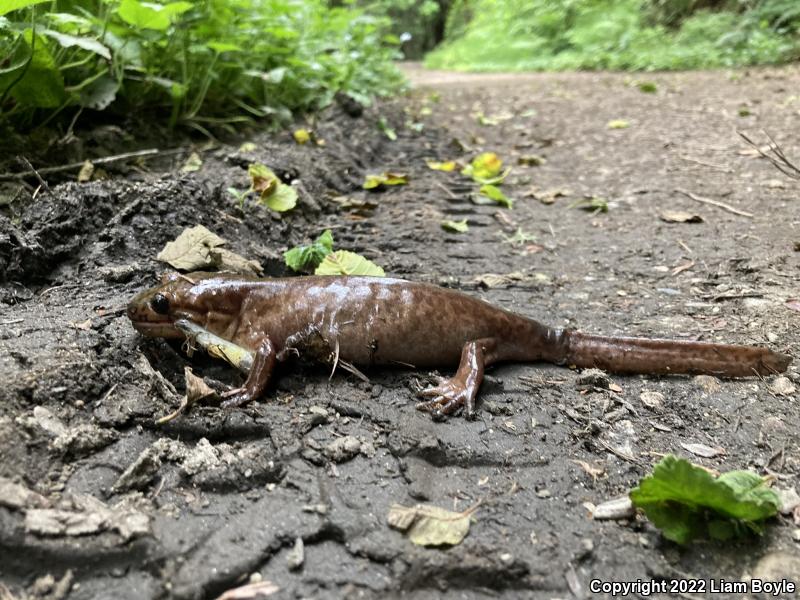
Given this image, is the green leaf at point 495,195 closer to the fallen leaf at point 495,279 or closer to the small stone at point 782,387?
the fallen leaf at point 495,279

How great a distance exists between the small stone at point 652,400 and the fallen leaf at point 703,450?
0.98 ft

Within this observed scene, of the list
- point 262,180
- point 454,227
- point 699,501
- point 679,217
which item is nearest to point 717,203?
point 679,217

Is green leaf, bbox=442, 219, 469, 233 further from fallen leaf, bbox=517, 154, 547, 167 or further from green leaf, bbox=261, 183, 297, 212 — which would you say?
fallen leaf, bbox=517, 154, 547, 167

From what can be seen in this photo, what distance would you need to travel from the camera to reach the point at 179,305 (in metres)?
2.92

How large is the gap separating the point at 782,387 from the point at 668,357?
1.64 ft

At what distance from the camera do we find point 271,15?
599 centimetres

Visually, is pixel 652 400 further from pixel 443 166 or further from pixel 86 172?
pixel 443 166

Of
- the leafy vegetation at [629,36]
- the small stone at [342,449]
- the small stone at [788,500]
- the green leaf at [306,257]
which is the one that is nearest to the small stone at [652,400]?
the small stone at [788,500]

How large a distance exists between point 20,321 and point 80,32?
2.79 m

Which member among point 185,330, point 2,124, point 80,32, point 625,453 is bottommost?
point 625,453

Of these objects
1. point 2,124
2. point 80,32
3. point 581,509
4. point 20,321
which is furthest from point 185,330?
point 80,32

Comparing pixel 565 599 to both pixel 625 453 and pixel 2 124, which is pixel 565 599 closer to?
pixel 625 453

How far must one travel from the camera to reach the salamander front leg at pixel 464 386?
262 centimetres

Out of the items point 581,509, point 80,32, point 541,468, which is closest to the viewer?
point 581,509
